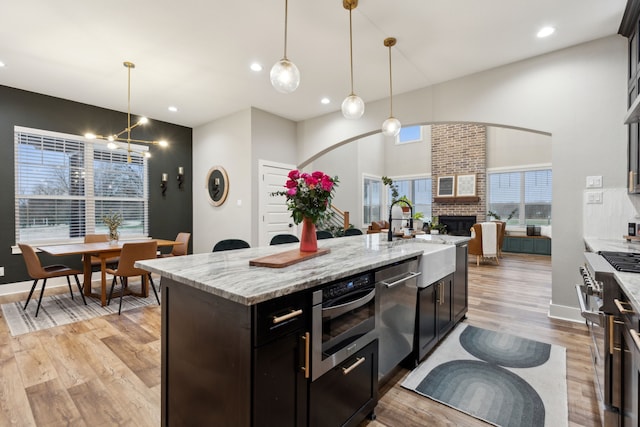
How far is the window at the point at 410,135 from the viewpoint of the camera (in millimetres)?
9859

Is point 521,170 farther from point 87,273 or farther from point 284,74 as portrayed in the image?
point 87,273

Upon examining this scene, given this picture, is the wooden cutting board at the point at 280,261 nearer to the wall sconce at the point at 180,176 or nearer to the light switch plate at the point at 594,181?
the light switch plate at the point at 594,181

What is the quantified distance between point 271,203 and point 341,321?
170 inches

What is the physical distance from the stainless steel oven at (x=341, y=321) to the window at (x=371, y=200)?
7731 millimetres

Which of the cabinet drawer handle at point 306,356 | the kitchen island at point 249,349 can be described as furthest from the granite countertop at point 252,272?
the cabinet drawer handle at point 306,356

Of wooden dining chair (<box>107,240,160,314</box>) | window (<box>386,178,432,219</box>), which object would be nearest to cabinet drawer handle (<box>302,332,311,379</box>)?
wooden dining chair (<box>107,240,160,314</box>)

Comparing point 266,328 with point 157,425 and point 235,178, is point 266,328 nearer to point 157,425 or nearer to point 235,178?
point 157,425

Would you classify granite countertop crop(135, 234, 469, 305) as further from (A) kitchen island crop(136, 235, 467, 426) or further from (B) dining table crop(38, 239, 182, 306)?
(B) dining table crop(38, 239, 182, 306)

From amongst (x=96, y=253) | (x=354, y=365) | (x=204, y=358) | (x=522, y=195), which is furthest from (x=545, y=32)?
(x=522, y=195)

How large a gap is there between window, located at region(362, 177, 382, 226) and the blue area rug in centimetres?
677

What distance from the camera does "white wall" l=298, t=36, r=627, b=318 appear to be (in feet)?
9.77

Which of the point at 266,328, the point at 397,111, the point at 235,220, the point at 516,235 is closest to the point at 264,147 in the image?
the point at 235,220

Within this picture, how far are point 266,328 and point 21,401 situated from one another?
6.61 feet

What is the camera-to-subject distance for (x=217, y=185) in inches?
227
